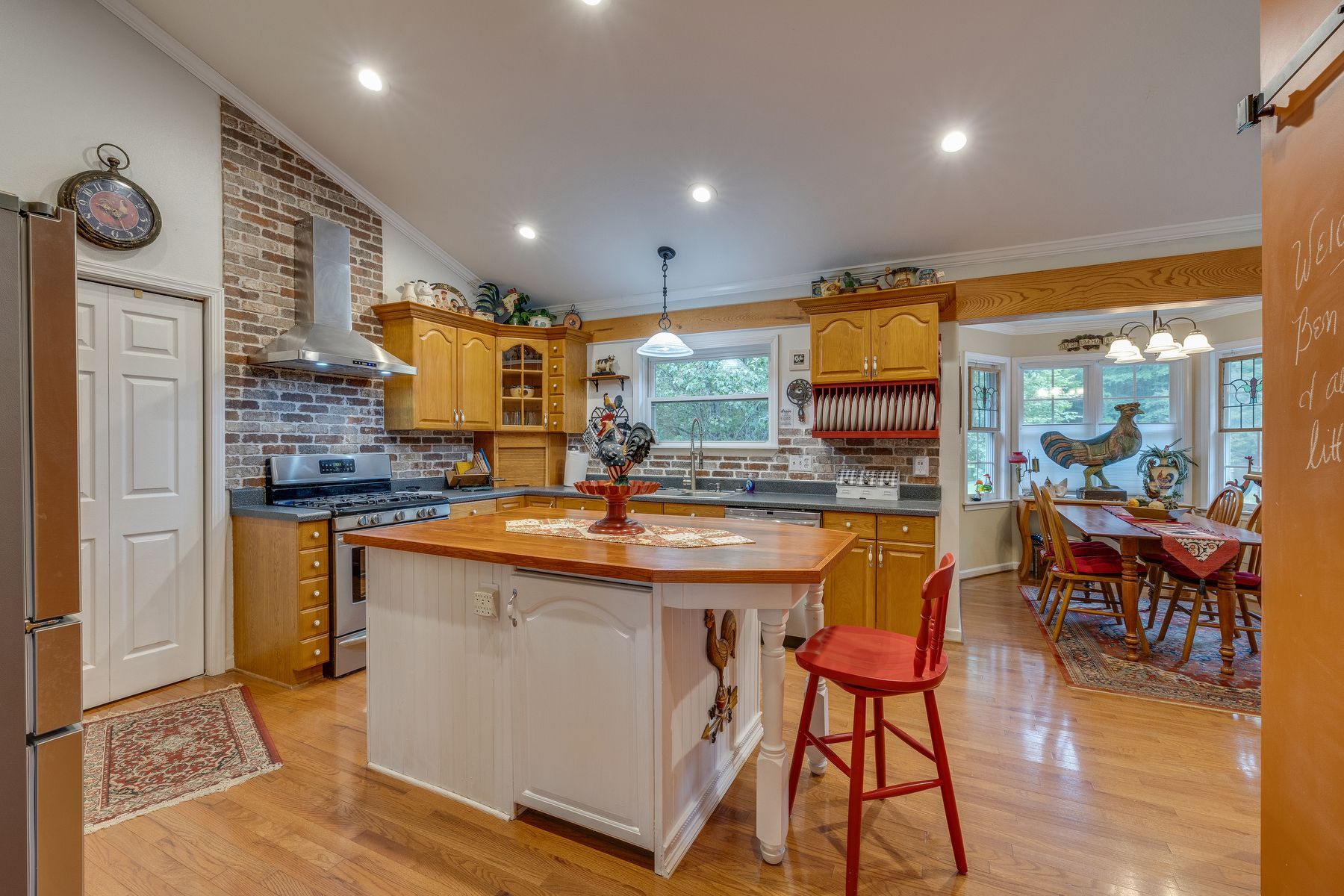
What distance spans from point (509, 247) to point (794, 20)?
109 inches

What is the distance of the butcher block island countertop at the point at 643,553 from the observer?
1589 millimetres

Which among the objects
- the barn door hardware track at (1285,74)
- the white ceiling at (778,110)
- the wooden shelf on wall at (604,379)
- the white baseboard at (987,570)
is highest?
the white ceiling at (778,110)

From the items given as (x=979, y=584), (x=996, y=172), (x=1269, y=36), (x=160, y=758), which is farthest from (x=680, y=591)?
(x=979, y=584)

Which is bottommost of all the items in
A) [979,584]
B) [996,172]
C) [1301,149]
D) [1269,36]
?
[979,584]

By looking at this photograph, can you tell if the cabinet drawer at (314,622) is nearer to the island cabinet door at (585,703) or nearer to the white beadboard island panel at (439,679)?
the white beadboard island panel at (439,679)

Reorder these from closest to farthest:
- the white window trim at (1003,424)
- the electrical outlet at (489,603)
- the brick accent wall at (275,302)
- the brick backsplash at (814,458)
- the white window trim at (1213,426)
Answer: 1. the electrical outlet at (489,603)
2. the brick accent wall at (275,302)
3. the brick backsplash at (814,458)
4. the white window trim at (1213,426)
5. the white window trim at (1003,424)

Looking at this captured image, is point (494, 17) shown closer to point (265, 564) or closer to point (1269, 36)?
point (1269, 36)

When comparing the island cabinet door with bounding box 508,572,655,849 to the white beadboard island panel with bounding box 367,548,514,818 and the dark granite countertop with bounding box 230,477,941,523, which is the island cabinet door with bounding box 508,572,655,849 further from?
the dark granite countertop with bounding box 230,477,941,523

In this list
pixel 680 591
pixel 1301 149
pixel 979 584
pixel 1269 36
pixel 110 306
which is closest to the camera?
pixel 1301 149

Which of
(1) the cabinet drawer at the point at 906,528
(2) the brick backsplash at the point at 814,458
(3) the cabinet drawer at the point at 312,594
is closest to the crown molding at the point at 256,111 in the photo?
(2) the brick backsplash at the point at 814,458

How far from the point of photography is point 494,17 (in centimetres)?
274

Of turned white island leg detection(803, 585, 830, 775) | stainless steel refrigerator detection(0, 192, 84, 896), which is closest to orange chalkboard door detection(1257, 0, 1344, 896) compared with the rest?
turned white island leg detection(803, 585, 830, 775)

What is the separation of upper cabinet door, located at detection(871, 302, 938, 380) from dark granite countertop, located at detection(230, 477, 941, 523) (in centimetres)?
83

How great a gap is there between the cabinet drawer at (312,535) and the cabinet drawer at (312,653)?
19.6 inches
